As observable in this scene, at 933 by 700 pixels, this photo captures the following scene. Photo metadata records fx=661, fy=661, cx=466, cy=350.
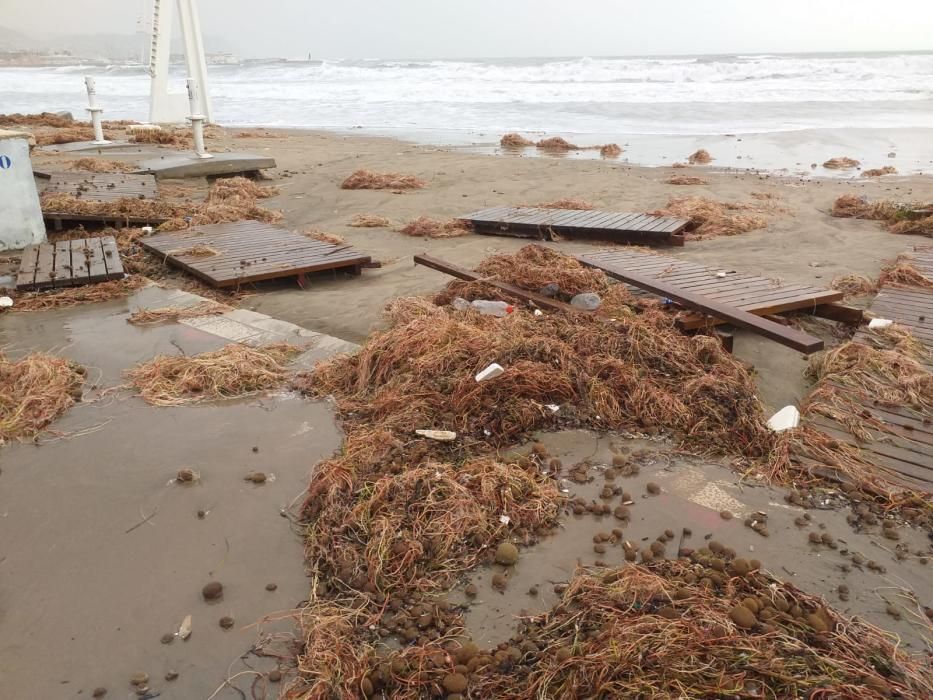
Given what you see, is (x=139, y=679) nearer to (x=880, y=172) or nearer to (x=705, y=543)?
(x=705, y=543)

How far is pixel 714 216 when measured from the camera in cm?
960

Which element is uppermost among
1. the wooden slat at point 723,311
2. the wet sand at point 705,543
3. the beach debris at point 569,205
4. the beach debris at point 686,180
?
the wooden slat at point 723,311

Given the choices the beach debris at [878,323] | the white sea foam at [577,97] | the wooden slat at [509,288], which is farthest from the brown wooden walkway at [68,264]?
→ the white sea foam at [577,97]

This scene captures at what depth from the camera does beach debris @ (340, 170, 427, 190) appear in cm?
1235

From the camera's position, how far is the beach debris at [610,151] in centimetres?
1705

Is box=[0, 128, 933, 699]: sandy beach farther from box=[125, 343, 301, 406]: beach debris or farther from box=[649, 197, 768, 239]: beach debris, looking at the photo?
box=[649, 197, 768, 239]: beach debris

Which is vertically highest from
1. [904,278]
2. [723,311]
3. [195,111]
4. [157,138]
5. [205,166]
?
[195,111]

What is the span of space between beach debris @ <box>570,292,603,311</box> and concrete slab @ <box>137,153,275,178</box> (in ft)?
31.5

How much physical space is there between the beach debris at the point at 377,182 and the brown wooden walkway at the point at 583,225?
A: 3377 millimetres

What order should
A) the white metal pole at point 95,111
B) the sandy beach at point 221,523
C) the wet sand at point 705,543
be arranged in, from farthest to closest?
the white metal pole at point 95,111, the wet sand at point 705,543, the sandy beach at point 221,523

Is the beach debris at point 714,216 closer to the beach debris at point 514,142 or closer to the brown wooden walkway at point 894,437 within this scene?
the brown wooden walkway at point 894,437

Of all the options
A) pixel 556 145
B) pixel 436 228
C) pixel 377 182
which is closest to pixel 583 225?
pixel 436 228

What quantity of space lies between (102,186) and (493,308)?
307 inches

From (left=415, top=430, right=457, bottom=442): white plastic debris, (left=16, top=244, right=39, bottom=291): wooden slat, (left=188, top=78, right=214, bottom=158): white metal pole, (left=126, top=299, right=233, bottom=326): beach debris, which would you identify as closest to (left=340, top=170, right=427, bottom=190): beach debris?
(left=188, top=78, right=214, bottom=158): white metal pole
